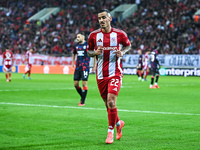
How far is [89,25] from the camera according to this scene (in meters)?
48.1

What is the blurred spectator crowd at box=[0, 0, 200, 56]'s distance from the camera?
3994cm

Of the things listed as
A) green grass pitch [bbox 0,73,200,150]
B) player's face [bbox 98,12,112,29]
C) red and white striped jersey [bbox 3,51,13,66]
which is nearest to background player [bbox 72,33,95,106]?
green grass pitch [bbox 0,73,200,150]

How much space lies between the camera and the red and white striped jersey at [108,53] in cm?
755

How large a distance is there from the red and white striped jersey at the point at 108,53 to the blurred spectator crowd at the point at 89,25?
1208 inches

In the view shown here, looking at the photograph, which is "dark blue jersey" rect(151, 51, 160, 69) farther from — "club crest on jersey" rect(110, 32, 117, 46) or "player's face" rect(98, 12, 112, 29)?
"player's face" rect(98, 12, 112, 29)

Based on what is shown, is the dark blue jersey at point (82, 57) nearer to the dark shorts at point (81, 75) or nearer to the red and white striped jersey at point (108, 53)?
the dark shorts at point (81, 75)

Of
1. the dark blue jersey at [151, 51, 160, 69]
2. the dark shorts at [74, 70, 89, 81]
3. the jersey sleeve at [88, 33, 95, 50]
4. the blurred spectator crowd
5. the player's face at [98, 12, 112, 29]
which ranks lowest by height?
the dark shorts at [74, 70, 89, 81]

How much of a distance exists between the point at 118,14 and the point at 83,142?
44561 millimetres

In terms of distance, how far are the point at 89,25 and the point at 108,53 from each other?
40.9 metres

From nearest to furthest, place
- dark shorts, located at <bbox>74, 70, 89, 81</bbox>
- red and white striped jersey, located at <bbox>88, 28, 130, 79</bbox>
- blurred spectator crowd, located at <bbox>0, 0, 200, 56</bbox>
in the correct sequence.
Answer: red and white striped jersey, located at <bbox>88, 28, 130, 79</bbox> < dark shorts, located at <bbox>74, 70, 89, 81</bbox> < blurred spectator crowd, located at <bbox>0, 0, 200, 56</bbox>

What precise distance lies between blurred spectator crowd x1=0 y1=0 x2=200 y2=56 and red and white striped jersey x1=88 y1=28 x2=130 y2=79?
30.7m

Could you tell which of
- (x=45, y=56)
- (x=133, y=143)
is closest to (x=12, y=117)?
(x=133, y=143)

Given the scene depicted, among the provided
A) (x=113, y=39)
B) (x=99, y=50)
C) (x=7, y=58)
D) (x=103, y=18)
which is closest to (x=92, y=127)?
(x=99, y=50)

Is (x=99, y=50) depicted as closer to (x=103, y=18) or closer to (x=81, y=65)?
(x=103, y=18)
